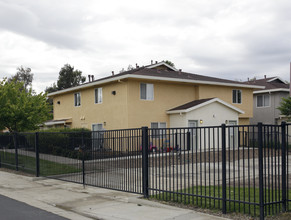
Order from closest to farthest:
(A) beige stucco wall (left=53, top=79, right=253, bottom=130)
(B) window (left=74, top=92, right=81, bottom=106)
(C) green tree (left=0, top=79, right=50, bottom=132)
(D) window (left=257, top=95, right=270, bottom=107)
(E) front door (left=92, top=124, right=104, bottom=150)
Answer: (E) front door (left=92, top=124, right=104, bottom=150), (C) green tree (left=0, top=79, right=50, bottom=132), (A) beige stucco wall (left=53, top=79, right=253, bottom=130), (B) window (left=74, top=92, right=81, bottom=106), (D) window (left=257, top=95, right=270, bottom=107)

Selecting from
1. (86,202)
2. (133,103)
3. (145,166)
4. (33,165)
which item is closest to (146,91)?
(133,103)

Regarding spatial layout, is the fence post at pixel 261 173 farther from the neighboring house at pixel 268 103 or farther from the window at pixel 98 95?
the neighboring house at pixel 268 103

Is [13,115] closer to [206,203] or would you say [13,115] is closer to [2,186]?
[2,186]

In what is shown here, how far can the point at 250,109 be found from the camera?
99.7 ft

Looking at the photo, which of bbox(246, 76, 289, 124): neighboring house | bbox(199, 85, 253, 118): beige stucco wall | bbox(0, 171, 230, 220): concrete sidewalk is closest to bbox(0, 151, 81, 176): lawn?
bbox(0, 171, 230, 220): concrete sidewalk

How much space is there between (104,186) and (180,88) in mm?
16566

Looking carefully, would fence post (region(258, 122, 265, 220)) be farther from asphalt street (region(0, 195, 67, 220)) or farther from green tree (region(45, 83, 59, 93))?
green tree (region(45, 83, 59, 93))

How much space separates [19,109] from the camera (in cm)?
1881

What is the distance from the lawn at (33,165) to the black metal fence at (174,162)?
0.04m

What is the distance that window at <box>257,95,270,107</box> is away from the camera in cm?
3422

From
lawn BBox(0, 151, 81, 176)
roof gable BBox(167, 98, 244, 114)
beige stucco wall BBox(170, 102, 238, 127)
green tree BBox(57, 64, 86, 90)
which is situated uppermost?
green tree BBox(57, 64, 86, 90)

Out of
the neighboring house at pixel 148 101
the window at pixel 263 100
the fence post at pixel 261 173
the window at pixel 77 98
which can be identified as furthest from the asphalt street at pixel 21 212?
the window at pixel 263 100

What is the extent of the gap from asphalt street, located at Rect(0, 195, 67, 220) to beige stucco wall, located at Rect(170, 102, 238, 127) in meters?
15.9

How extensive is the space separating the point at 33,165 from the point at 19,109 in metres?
5.64
